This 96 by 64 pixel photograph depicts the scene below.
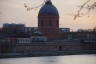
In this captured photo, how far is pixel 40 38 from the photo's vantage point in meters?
36.6

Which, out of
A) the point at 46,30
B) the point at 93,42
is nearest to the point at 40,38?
the point at 46,30

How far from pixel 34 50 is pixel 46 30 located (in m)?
3.95

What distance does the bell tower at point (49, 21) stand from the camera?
36.8 meters

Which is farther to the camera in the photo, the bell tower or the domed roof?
the bell tower

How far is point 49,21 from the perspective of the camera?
125 ft

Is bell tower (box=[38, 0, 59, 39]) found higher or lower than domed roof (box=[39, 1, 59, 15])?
lower

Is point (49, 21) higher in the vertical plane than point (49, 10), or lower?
lower

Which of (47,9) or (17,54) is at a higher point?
(47,9)

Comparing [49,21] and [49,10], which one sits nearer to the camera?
[49,10]

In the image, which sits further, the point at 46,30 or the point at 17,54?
the point at 46,30


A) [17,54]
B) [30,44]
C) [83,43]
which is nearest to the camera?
[17,54]

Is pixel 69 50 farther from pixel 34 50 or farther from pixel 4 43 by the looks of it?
pixel 4 43

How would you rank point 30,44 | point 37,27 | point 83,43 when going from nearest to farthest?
point 30,44
point 83,43
point 37,27

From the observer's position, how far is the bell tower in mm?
36781
